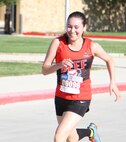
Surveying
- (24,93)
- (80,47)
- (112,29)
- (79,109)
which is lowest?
(112,29)

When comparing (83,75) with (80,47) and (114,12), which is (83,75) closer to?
(80,47)

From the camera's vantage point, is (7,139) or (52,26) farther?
(52,26)

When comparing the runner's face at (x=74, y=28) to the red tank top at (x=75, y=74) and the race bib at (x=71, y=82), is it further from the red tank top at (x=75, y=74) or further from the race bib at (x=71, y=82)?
the race bib at (x=71, y=82)

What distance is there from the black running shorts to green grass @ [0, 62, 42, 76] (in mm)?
11482

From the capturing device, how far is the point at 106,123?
11062 millimetres

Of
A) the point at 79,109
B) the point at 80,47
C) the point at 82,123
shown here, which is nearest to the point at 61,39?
the point at 80,47

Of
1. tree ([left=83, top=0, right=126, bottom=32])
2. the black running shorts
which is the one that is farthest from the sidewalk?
tree ([left=83, top=0, right=126, bottom=32])

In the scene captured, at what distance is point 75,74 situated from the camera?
6902 mm

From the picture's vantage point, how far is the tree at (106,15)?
56.5 metres

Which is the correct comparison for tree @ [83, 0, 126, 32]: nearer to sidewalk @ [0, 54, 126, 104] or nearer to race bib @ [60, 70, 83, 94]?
sidewalk @ [0, 54, 126, 104]

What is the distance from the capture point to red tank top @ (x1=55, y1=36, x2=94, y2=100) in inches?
270

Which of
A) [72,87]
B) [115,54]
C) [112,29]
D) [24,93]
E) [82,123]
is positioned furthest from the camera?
[112,29]

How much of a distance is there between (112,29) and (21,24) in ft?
38.7

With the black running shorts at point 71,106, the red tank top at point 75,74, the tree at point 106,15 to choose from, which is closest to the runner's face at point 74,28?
the red tank top at point 75,74
